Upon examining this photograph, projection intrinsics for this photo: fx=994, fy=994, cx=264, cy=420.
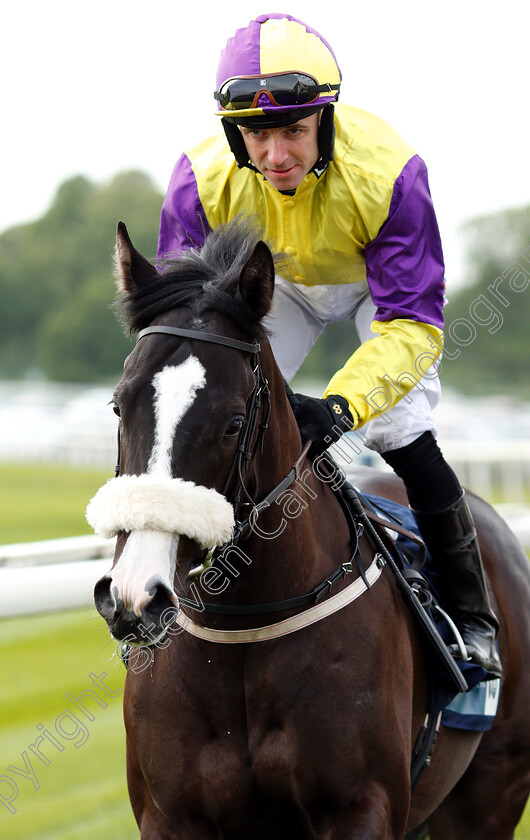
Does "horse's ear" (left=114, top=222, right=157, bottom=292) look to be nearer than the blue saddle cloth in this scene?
Yes

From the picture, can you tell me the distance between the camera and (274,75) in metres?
2.66

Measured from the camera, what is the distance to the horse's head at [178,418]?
1928 mm

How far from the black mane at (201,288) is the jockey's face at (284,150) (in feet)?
1.20

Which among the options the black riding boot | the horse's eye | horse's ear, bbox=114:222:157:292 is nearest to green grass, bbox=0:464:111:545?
the black riding boot

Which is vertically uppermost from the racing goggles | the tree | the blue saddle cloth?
the racing goggles

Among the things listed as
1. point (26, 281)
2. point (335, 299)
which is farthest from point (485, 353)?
point (335, 299)

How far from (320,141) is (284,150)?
14cm

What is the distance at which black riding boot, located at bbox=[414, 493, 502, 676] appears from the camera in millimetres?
3146

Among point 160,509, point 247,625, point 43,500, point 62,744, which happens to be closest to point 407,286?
point 247,625

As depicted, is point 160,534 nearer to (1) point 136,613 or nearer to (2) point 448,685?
(1) point 136,613

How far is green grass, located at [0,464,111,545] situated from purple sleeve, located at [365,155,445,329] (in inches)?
392

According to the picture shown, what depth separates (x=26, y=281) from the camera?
210 ft

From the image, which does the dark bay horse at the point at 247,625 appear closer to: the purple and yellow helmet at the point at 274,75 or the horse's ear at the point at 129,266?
the horse's ear at the point at 129,266

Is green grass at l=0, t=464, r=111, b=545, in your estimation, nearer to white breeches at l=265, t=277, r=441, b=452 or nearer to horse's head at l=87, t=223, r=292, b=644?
white breeches at l=265, t=277, r=441, b=452
